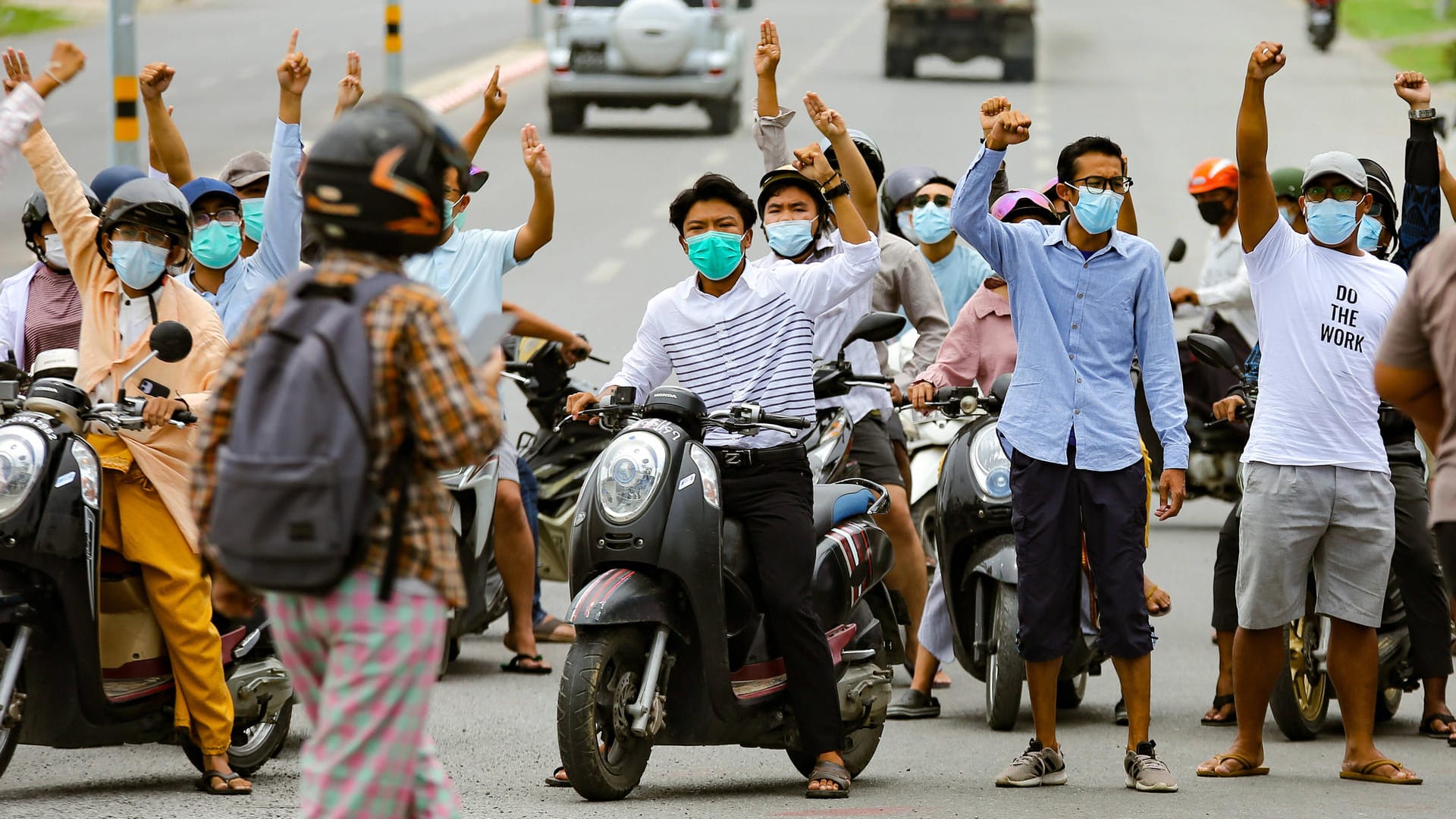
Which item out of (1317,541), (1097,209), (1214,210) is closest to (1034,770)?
(1317,541)

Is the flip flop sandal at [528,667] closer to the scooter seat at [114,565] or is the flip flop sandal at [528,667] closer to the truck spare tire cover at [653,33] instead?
the scooter seat at [114,565]

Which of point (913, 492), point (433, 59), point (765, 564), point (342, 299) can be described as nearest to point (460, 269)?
point (765, 564)

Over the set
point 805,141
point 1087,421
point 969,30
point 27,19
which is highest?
point 27,19

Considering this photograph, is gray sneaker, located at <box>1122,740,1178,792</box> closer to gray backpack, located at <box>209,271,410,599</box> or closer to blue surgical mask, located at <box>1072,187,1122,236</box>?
blue surgical mask, located at <box>1072,187,1122,236</box>

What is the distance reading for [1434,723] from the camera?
25.9 ft

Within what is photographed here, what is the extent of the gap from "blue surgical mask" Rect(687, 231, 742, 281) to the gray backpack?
2.77m

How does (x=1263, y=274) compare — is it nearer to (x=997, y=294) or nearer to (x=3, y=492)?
(x=997, y=294)

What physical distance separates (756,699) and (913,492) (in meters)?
2.96

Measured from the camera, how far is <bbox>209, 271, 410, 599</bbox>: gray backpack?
396 cm

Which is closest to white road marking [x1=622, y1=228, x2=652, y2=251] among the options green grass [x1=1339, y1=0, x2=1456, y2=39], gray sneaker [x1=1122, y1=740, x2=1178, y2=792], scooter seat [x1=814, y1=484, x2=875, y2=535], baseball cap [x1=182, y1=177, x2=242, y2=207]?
baseball cap [x1=182, y1=177, x2=242, y2=207]

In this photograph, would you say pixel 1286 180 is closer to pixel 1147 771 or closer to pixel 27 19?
pixel 1147 771

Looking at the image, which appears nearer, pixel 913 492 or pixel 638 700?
pixel 638 700

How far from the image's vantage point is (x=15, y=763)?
22.6 ft

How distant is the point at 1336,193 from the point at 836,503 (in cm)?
191
